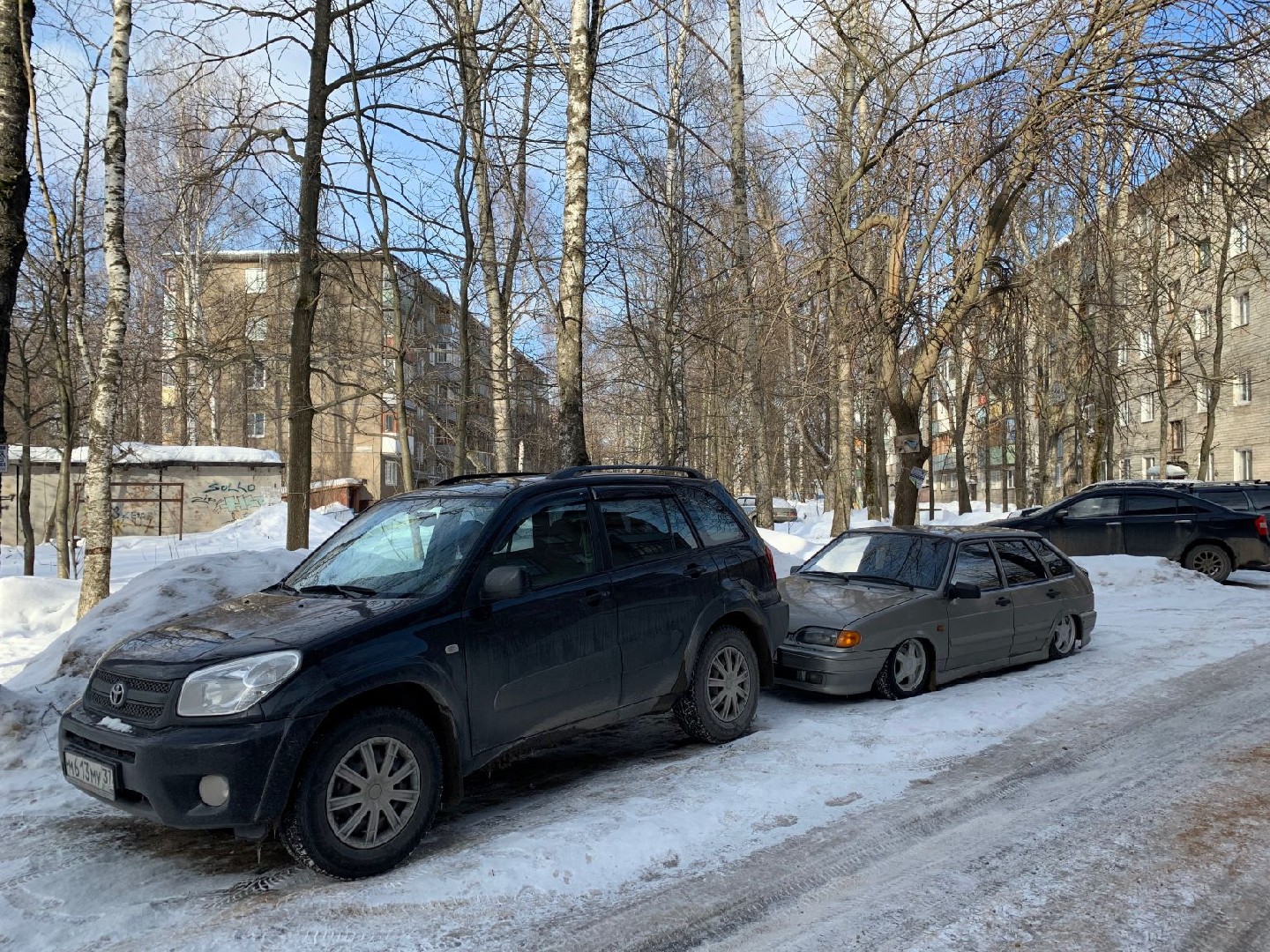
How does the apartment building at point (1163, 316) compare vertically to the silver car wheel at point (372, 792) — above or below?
above

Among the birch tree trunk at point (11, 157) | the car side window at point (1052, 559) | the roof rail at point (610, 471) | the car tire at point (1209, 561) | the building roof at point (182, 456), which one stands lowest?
the car tire at point (1209, 561)

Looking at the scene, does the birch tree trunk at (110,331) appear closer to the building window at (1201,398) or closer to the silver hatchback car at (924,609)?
the silver hatchback car at (924,609)

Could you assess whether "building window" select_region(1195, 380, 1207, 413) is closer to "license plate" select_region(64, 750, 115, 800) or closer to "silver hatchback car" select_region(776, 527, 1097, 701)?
"silver hatchback car" select_region(776, 527, 1097, 701)

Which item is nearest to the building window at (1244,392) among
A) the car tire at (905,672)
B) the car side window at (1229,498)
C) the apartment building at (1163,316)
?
the apartment building at (1163,316)

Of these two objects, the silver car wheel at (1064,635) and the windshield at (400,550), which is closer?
the windshield at (400,550)

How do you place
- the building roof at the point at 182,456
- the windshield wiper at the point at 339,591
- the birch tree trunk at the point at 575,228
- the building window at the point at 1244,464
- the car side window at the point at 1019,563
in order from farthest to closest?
the building window at the point at 1244,464 → the building roof at the point at 182,456 → the birch tree trunk at the point at 575,228 → the car side window at the point at 1019,563 → the windshield wiper at the point at 339,591

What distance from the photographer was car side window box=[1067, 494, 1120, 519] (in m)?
16.0

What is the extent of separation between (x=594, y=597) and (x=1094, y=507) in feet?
46.0

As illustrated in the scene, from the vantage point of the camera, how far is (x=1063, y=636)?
345 inches

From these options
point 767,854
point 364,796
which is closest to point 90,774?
point 364,796

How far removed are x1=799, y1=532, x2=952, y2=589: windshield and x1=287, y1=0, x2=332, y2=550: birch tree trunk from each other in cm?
693

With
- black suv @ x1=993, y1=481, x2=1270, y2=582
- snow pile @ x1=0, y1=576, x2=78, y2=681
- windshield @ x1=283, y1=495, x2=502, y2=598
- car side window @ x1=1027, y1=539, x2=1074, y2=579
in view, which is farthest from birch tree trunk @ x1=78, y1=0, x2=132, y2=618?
black suv @ x1=993, y1=481, x2=1270, y2=582

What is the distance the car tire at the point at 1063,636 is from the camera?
8586 millimetres

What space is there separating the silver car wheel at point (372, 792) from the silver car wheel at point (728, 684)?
7.41 ft
